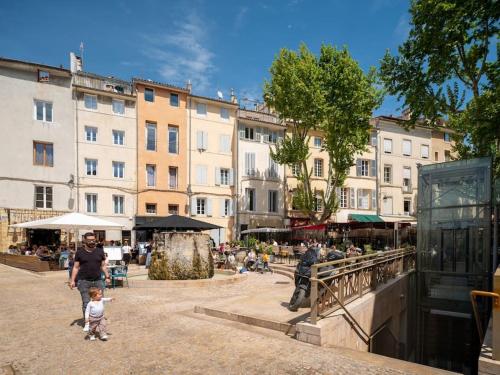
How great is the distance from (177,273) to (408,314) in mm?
7578

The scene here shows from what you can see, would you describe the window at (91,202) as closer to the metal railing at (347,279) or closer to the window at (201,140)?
the window at (201,140)

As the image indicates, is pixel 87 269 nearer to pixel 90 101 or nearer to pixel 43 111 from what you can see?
pixel 43 111

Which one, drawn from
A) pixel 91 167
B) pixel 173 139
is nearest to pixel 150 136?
pixel 173 139

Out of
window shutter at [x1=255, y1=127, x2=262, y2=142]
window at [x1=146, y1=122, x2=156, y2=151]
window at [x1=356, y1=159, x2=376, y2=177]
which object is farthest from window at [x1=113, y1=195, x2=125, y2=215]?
window at [x1=356, y1=159, x2=376, y2=177]

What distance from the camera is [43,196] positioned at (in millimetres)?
25000

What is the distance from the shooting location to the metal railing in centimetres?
634

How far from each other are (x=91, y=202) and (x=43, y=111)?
6861mm

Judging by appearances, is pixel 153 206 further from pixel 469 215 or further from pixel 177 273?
pixel 469 215

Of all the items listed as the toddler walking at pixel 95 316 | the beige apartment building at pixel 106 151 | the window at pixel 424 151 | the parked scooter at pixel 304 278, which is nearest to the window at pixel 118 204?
the beige apartment building at pixel 106 151

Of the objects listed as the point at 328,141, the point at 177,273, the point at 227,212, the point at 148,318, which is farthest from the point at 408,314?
the point at 227,212

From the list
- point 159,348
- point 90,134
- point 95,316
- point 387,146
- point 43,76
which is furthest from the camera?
point 387,146

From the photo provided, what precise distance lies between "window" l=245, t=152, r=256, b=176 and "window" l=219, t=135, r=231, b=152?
167 cm

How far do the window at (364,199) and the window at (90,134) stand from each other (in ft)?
78.9

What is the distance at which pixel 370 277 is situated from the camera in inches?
356
